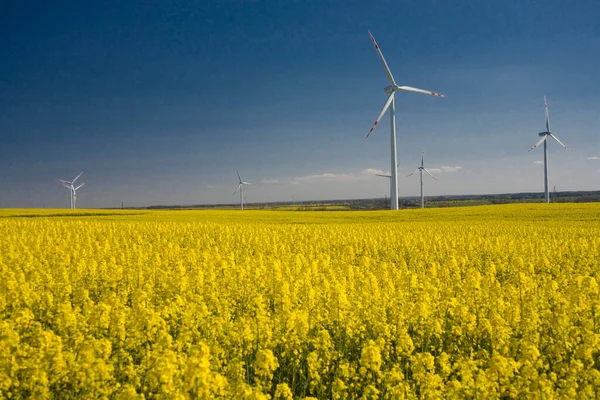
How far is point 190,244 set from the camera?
84.3 ft

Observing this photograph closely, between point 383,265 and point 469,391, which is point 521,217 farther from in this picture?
point 469,391

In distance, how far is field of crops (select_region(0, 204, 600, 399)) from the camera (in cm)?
562

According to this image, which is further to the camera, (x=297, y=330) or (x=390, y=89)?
(x=390, y=89)

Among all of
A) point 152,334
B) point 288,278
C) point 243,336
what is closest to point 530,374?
point 243,336

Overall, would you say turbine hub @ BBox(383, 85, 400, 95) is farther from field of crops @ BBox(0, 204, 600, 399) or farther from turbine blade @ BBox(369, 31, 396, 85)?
field of crops @ BBox(0, 204, 600, 399)

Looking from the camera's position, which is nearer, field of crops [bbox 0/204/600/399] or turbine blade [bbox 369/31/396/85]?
field of crops [bbox 0/204/600/399]

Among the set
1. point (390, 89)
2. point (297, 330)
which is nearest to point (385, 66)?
point (390, 89)

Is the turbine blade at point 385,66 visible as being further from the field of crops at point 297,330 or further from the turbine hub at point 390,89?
the field of crops at point 297,330

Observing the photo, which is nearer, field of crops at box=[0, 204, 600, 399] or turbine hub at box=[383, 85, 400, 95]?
field of crops at box=[0, 204, 600, 399]

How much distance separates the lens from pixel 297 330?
8031 millimetres

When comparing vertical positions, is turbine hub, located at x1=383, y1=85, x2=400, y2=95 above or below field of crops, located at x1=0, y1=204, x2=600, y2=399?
above

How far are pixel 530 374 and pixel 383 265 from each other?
7.77 meters

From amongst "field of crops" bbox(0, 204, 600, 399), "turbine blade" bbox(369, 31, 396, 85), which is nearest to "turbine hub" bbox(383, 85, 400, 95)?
"turbine blade" bbox(369, 31, 396, 85)

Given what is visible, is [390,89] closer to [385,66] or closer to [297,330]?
[385,66]
